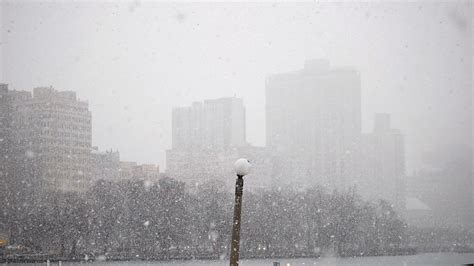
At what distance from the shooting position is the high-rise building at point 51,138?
370 feet

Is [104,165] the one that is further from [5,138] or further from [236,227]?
[236,227]

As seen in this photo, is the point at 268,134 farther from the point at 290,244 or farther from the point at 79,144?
the point at 290,244

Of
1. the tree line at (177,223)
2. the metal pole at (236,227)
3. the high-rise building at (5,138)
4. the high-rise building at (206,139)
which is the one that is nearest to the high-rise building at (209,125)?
the high-rise building at (206,139)

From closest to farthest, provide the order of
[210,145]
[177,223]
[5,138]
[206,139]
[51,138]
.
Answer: [177,223] < [5,138] < [51,138] < [210,145] < [206,139]

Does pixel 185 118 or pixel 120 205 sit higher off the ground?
pixel 185 118

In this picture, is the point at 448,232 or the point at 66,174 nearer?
the point at 66,174

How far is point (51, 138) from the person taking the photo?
128 metres

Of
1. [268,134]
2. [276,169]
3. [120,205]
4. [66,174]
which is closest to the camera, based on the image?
[120,205]

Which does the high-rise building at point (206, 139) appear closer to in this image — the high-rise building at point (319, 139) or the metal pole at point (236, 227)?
the high-rise building at point (319, 139)

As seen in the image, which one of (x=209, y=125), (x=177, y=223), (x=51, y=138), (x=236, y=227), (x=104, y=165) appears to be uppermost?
(x=209, y=125)

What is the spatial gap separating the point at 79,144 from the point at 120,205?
40.8 meters

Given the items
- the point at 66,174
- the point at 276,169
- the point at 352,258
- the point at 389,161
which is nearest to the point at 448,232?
the point at 389,161

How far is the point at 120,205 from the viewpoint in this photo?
90625 millimetres

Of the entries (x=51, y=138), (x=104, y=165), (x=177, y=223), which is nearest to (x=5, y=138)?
(x=51, y=138)
